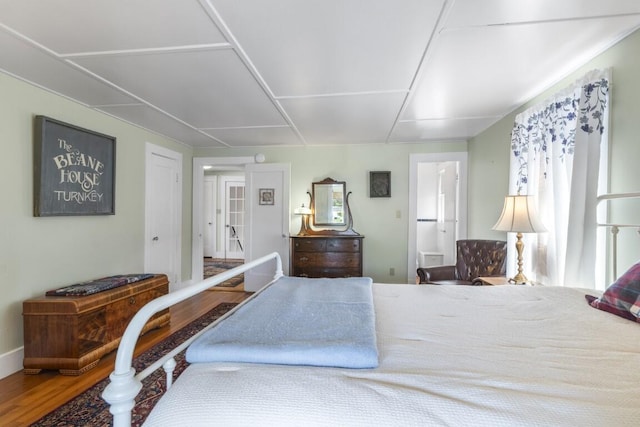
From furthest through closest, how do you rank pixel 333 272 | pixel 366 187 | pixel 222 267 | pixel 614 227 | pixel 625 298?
pixel 222 267 < pixel 366 187 < pixel 333 272 < pixel 614 227 < pixel 625 298

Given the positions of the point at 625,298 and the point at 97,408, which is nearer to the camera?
the point at 625,298

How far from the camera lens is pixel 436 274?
3150 mm

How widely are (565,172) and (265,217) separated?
342 cm

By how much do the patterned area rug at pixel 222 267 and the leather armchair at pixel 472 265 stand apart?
312 centimetres

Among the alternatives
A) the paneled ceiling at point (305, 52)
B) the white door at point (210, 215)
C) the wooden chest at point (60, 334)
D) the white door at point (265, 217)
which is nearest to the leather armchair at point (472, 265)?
the paneled ceiling at point (305, 52)

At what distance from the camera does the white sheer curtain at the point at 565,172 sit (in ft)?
5.75

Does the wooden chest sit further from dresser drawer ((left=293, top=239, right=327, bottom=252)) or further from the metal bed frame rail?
the metal bed frame rail

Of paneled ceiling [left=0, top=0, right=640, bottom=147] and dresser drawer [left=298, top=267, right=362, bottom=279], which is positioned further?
dresser drawer [left=298, top=267, right=362, bottom=279]

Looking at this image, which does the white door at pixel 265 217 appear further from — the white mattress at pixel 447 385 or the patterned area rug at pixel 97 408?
the white mattress at pixel 447 385

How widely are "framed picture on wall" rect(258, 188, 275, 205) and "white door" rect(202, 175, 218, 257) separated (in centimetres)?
311

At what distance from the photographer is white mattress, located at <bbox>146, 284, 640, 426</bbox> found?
0.67 meters

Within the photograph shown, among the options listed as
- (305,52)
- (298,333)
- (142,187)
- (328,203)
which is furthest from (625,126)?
(142,187)

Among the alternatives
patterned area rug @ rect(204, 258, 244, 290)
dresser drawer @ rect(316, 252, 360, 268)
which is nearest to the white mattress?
dresser drawer @ rect(316, 252, 360, 268)

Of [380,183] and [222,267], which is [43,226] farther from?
[222,267]
